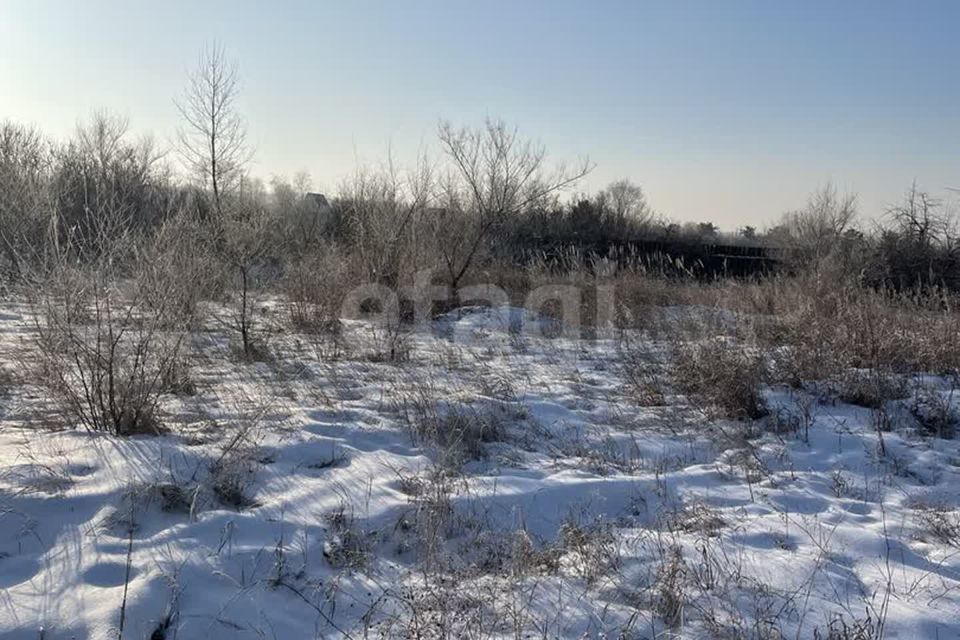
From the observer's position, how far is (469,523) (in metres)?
3.22

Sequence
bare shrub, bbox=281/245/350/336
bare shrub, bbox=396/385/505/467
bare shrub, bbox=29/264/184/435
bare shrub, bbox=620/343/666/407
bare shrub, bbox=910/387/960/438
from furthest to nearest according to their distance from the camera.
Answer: bare shrub, bbox=281/245/350/336 < bare shrub, bbox=620/343/666/407 < bare shrub, bbox=910/387/960/438 < bare shrub, bbox=396/385/505/467 < bare shrub, bbox=29/264/184/435

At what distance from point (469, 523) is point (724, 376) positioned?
10.3 feet

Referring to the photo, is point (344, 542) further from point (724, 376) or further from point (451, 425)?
point (724, 376)

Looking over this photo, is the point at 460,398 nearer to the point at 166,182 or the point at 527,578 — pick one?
the point at 527,578

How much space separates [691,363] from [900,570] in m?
3.16

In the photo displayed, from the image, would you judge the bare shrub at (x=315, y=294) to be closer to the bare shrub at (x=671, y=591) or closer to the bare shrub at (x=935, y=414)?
the bare shrub at (x=671, y=591)

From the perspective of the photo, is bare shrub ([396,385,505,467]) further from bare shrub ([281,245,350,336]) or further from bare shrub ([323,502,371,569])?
bare shrub ([281,245,350,336])

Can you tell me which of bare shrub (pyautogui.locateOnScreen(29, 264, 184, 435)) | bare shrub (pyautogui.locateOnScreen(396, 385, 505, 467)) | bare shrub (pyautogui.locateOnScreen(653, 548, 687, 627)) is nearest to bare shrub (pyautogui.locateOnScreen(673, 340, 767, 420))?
bare shrub (pyautogui.locateOnScreen(396, 385, 505, 467))

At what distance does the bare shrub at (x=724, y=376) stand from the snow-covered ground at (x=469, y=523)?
0.19 meters

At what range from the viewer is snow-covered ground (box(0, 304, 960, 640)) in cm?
243

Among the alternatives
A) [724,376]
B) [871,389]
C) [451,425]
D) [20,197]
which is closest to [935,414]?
[871,389]

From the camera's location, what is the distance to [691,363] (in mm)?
5867

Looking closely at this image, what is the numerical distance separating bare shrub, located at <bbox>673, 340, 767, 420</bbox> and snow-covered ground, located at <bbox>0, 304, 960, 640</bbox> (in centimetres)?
19

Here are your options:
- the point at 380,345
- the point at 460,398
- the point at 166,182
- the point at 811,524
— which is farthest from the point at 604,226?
the point at 811,524
